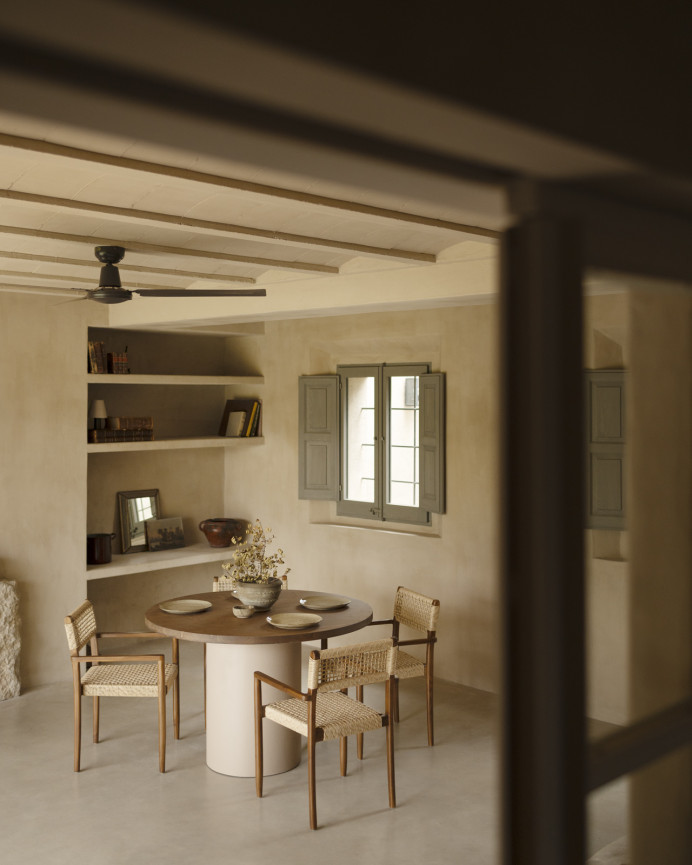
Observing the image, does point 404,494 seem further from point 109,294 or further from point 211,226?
point 211,226

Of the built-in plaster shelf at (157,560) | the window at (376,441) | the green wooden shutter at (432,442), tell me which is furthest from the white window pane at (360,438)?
the built-in plaster shelf at (157,560)

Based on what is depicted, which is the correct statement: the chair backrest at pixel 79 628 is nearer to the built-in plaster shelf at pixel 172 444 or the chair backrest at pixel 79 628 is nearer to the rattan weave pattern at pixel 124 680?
the rattan weave pattern at pixel 124 680

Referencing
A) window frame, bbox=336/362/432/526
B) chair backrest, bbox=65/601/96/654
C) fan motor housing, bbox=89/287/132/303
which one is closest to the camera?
fan motor housing, bbox=89/287/132/303

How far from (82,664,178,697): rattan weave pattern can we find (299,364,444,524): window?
7.88ft

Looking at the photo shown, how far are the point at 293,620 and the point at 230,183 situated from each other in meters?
2.52

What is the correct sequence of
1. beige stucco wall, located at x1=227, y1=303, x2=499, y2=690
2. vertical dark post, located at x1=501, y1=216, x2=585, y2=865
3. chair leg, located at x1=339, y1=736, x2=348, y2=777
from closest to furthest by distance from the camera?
vertical dark post, located at x1=501, y1=216, x2=585, y2=865 < chair leg, located at x1=339, y1=736, x2=348, y2=777 < beige stucco wall, located at x1=227, y1=303, x2=499, y2=690

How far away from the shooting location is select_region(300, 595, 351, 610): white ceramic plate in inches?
201

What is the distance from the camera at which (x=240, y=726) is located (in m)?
4.75

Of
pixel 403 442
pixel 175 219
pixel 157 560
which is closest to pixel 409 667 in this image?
pixel 403 442

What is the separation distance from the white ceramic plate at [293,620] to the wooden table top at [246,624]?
0.03 m

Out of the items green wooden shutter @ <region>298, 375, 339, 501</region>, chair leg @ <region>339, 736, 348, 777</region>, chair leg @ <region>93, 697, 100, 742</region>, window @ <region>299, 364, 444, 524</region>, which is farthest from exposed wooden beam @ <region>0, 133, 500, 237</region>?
chair leg @ <region>93, 697, 100, 742</region>

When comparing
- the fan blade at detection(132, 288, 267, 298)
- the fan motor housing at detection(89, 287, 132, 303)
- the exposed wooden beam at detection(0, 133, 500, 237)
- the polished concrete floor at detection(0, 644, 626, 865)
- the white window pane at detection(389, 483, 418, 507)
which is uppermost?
the exposed wooden beam at detection(0, 133, 500, 237)

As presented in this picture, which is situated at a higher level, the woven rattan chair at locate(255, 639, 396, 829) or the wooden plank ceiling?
the wooden plank ceiling

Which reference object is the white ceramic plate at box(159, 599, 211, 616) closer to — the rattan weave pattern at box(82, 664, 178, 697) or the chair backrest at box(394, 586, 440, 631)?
the rattan weave pattern at box(82, 664, 178, 697)
